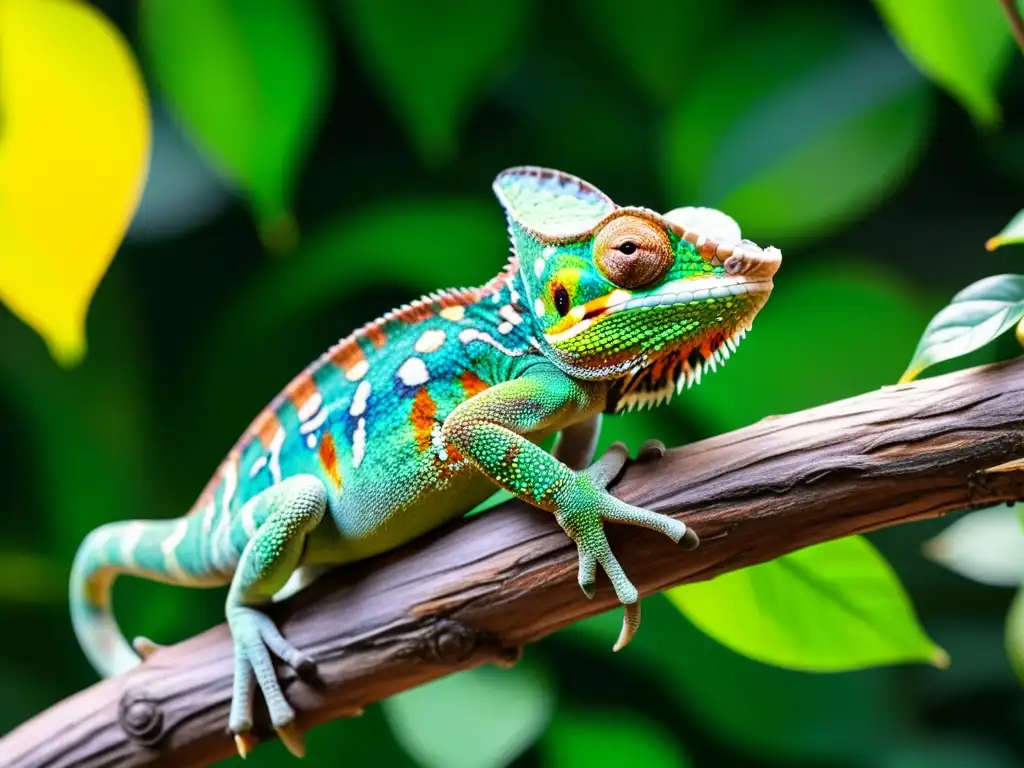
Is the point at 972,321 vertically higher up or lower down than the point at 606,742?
higher up

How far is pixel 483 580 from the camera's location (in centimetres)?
147

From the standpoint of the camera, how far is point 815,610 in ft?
5.57

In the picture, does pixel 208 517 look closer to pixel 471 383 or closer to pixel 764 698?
pixel 471 383

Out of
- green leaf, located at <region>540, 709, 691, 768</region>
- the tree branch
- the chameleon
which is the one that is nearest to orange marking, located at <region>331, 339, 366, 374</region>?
the chameleon

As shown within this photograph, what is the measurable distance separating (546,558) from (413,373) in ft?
1.28

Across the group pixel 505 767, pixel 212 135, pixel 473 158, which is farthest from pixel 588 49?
pixel 505 767

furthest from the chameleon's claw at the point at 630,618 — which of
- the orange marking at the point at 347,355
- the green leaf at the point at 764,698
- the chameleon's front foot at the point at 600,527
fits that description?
the green leaf at the point at 764,698

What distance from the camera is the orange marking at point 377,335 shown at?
5.50 feet

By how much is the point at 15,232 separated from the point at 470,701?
1.67 metres

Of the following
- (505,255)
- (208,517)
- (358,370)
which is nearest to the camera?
(358,370)

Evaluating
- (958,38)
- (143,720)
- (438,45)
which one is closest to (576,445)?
(143,720)

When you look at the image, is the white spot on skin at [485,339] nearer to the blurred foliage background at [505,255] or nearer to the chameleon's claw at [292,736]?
the chameleon's claw at [292,736]

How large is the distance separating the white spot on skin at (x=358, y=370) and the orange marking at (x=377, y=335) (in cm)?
4

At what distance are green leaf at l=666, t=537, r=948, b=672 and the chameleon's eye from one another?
1.77 ft
